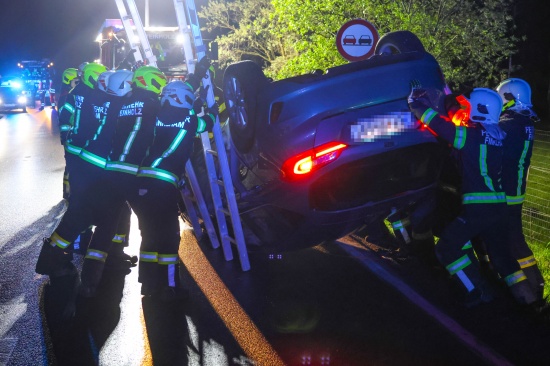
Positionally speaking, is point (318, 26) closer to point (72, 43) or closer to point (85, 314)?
Answer: point (85, 314)

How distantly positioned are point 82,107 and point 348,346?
3.58 metres

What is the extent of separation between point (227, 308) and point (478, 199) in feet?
7.50

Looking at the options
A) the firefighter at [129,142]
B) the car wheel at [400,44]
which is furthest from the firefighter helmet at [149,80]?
the car wheel at [400,44]

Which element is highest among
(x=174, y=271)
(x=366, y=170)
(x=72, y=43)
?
(x=366, y=170)

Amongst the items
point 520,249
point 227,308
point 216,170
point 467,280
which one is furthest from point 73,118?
point 520,249

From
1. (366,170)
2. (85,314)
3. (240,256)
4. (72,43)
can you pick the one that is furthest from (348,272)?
(72,43)

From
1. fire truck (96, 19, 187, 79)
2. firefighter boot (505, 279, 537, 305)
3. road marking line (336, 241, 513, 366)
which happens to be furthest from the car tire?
fire truck (96, 19, 187, 79)

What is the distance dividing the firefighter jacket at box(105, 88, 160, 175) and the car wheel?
7.47 feet

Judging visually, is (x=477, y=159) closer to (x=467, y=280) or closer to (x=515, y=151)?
(x=515, y=151)

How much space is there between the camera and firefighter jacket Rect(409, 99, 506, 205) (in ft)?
15.9

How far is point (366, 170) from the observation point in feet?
16.5

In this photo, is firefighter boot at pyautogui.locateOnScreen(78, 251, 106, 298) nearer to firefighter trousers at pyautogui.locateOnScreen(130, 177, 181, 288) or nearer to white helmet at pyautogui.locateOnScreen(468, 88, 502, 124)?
firefighter trousers at pyautogui.locateOnScreen(130, 177, 181, 288)

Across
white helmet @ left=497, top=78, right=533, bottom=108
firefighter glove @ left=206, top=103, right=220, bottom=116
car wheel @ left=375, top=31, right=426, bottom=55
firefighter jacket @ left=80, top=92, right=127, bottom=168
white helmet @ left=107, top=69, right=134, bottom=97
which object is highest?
car wheel @ left=375, top=31, right=426, bottom=55

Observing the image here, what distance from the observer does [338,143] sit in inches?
188
